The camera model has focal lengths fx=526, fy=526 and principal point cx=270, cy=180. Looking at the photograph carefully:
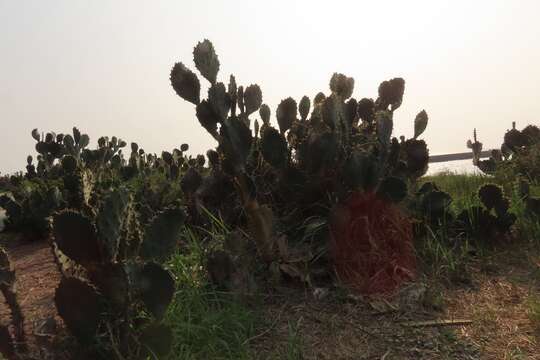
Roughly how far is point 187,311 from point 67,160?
77.9 inches

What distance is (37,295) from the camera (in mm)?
2215

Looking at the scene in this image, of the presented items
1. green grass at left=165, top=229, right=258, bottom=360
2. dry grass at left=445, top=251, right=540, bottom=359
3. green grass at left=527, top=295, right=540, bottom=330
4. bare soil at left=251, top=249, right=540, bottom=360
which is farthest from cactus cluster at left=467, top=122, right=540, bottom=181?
green grass at left=165, top=229, right=258, bottom=360

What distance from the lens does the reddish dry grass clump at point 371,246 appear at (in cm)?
200

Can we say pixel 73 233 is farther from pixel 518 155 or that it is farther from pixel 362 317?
pixel 518 155

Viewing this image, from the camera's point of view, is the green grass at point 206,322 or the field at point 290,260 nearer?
the field at point 290,260

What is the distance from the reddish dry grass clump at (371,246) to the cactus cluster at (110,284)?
80 centimetres

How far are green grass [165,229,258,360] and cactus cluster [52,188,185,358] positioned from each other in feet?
0.49

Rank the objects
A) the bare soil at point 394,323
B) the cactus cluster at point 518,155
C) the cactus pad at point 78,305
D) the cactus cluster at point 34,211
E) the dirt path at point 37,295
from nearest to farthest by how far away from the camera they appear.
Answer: the cactus pad at point 78,305
the dirt path at point 37,295
the bare soil at point 394,323
the cactus cluster at point 34,211
the cactus cluster at point 518,155

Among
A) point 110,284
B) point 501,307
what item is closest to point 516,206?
point 501,307

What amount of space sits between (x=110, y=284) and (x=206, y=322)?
1.39 ft

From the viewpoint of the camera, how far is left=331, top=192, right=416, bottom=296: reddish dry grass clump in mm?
2000

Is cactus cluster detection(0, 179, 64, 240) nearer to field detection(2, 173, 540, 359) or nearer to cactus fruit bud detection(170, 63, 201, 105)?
field detection(2, 173, 540, 359)

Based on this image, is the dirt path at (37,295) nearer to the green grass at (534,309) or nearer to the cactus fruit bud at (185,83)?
the cactus fruit bud at (185,83)

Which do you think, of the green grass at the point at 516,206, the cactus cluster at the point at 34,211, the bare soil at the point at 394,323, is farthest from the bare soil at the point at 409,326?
the cactus cluster at the point at 34,211
